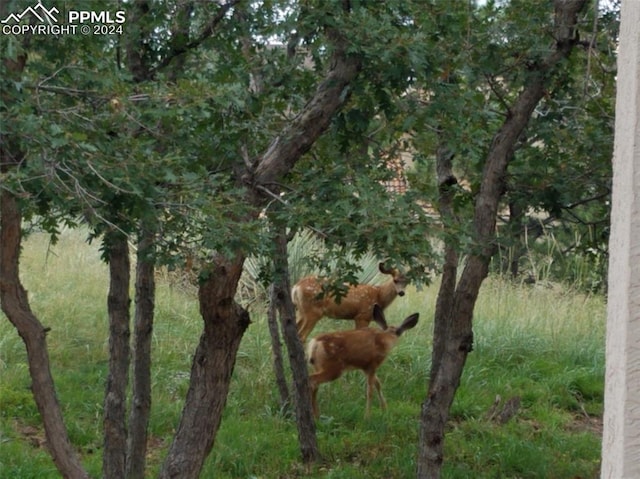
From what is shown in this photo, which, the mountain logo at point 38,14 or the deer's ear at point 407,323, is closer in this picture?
the mountain logo at point 38,14

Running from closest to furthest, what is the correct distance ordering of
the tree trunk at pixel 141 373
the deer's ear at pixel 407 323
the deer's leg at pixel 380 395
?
the tree trunk at pixel 141 373, the deer's leg at pixel 380 395, the deer's ear at pixel 407 323

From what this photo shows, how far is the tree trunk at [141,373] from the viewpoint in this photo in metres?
6.24

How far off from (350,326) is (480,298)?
175 centimetres

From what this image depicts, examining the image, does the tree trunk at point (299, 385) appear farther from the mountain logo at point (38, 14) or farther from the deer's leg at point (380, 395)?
the mountain logo at point (38, 14)

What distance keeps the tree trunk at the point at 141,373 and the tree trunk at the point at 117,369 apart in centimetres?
31

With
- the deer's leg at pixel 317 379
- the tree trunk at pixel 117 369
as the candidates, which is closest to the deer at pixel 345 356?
the deer's leg at pixel 317 379

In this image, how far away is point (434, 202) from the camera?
5109 millimetres

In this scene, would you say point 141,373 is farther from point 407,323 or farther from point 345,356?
point 407,323

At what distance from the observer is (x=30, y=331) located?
15.5 feet

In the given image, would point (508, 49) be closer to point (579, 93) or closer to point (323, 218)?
point (579, 93)

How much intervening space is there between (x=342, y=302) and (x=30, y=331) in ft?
21.7

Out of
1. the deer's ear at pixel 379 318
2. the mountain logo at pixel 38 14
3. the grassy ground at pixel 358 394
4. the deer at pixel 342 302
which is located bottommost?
the grassy ground at pixel 358 394

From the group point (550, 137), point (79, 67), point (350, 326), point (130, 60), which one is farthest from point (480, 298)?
point (79, 67)

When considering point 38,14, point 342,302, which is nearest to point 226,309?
point 38,14
